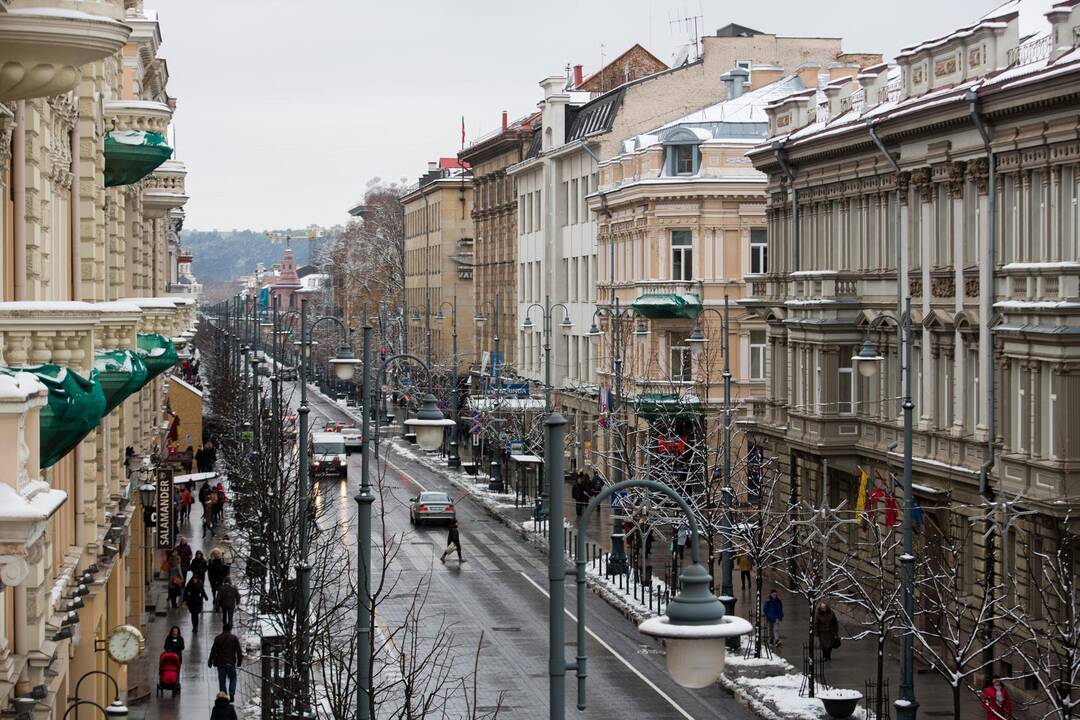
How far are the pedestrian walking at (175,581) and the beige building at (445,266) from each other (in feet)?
209

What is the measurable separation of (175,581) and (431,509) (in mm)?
17154

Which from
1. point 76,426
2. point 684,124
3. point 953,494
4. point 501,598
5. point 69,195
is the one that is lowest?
point 501,598

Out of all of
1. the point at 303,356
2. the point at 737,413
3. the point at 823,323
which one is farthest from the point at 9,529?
the point at 737,413

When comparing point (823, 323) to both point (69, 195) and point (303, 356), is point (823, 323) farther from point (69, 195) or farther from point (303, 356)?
point (69, 195)

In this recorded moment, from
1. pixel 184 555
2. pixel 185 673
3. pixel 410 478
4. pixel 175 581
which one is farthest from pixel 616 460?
pixel 185 673

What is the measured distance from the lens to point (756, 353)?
6397cm

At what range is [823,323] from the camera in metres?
46.1

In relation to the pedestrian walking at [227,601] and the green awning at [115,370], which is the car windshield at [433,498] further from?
the green awning at [115,370]

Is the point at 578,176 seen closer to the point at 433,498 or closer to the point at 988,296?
the point at 433,498

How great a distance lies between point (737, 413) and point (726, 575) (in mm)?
18478

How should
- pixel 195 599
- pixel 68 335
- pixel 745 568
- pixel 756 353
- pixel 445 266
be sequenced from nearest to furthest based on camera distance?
pixel 68 335
pixel 195 599
pixel 745 568
pixel 756 353
pixel 445 266

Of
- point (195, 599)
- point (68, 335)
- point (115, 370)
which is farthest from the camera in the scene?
point (195, 599)

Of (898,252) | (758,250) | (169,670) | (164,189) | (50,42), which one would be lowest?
(169,670)

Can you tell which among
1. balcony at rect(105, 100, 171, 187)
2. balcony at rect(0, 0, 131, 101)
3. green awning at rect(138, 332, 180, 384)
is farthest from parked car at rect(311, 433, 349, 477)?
balcony at rect(0, 0, 131, 101)
